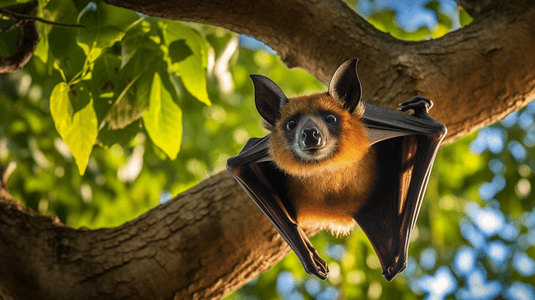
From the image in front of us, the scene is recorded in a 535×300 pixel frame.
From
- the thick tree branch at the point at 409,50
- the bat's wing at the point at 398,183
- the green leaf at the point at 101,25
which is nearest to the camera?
the bat's wing at the point at 398,183

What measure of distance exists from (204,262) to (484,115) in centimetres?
180

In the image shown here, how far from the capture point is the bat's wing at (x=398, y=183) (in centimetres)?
161

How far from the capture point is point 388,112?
1.59 metres

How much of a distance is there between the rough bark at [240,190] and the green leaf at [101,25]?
156 mm

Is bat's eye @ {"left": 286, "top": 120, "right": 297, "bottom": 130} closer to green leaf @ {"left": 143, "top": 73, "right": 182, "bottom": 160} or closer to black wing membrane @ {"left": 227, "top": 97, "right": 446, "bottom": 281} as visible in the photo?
black wing membrane @ {"left": 227, "top": 97, "right": 446, "bottom": 281}

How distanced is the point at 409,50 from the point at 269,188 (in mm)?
1337

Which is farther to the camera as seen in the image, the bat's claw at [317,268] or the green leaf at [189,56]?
the green leaf at [189,56]

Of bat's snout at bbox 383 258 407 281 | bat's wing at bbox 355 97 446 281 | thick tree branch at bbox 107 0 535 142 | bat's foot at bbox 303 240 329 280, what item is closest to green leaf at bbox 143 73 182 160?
thick tree branch at bbox 107 0 535 142

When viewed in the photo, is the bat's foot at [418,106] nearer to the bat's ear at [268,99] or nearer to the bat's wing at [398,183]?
the bat's wing at [398,183]

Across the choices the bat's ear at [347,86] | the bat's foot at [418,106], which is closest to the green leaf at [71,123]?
the bat's ear at [347,86]

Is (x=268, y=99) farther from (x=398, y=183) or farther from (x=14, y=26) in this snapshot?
(x=14, y=26)

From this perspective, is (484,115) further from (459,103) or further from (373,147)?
(373,147)

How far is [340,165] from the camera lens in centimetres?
150

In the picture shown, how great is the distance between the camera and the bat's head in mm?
1425
